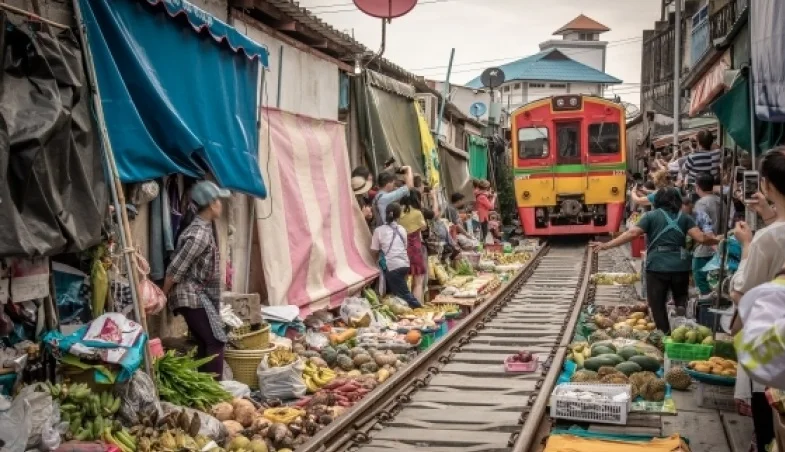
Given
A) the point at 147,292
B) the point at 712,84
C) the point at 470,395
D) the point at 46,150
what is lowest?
the point at 470,395

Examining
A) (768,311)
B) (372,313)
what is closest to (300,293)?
(372,313)

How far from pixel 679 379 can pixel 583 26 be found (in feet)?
250

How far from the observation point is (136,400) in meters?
6.55

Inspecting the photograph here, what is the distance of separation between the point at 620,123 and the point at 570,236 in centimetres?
391

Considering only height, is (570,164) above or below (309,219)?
above

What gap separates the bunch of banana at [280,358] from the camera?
876cm

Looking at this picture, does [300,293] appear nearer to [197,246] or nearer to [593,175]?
[197,246]

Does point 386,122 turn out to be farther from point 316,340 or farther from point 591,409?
point 591,409

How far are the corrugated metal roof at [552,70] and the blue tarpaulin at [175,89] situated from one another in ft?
183

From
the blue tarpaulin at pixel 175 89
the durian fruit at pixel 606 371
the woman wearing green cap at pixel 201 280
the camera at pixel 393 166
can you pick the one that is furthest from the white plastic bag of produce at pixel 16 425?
the camera at pixel 393 166

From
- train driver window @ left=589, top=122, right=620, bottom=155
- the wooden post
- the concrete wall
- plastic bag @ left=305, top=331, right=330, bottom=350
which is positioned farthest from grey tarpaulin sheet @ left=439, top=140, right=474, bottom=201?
the wooden post

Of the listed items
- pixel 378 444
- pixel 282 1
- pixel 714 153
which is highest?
pixel 282 1

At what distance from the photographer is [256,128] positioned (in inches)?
398

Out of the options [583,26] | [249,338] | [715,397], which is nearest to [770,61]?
[715,397]
